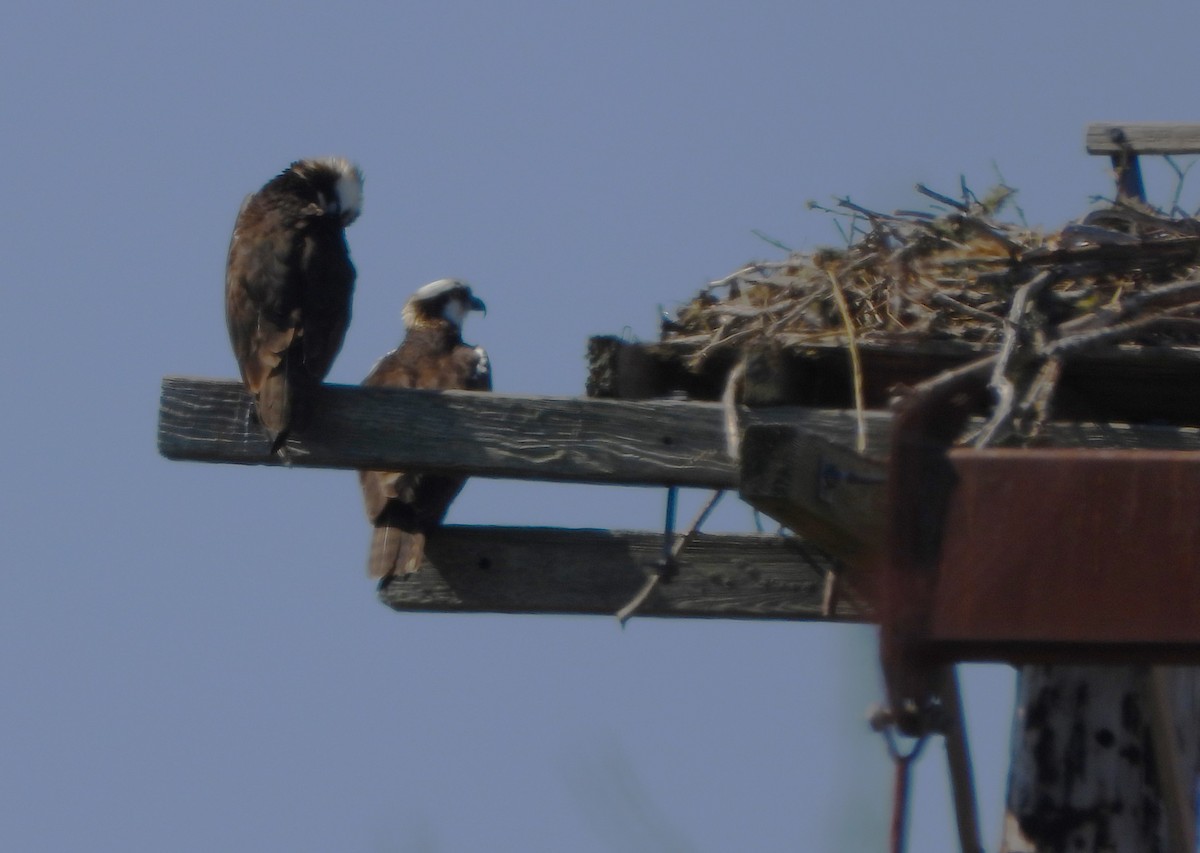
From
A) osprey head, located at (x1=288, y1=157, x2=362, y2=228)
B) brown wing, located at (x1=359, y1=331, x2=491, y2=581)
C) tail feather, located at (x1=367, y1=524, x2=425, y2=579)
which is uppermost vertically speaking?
osprey head, located at (x1=288, y1=157, x2=362, y2=228)

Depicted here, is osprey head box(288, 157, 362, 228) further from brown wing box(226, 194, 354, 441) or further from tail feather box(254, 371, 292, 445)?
tail feather box(254, 371, 292, 445)

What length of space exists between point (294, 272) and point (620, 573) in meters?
2.06

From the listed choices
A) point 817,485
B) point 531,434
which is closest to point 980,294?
point 531,434

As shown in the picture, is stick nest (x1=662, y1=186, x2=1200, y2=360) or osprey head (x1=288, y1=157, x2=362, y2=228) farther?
osprey head (x1=288, y1=157, x2=362, y2=228)

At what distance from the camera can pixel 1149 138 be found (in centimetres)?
560

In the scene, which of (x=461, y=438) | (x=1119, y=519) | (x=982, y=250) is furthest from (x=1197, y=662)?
(x=982, y=250)

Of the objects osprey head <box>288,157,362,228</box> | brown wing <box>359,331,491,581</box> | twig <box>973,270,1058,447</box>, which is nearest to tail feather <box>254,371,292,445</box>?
brown wing <box>359,331,491,581</box>

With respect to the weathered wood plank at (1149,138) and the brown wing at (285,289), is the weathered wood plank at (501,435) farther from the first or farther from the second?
the weathered wood plank at (1149,138)

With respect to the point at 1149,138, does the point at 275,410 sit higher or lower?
lower

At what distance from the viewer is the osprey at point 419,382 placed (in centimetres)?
518

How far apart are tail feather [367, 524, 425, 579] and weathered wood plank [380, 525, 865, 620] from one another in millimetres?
130

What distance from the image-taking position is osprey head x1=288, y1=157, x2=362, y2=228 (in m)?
6.84

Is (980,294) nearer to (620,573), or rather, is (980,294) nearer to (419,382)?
(620,573)

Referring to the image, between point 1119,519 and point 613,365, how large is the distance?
2258mm
